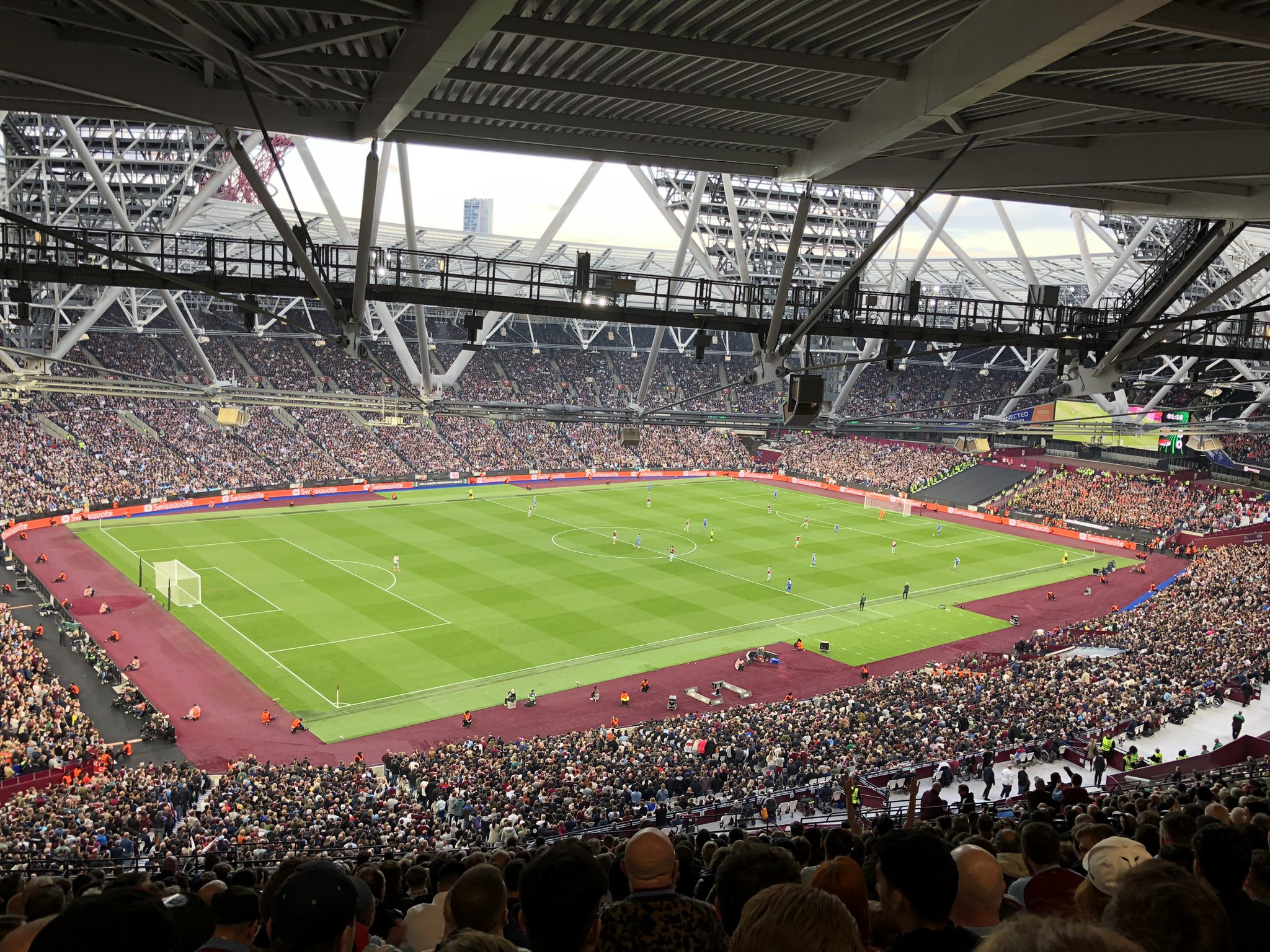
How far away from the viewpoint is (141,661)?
31281mm

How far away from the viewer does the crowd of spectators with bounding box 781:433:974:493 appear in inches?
2879

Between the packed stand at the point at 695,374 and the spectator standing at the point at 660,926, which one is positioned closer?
the spectator standing at the point at 660,926

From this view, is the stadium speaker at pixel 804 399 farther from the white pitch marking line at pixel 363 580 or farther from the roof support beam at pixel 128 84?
the white pitch marking line at pixel 363 580

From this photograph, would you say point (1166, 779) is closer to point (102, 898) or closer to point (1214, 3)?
point (1214, 3)

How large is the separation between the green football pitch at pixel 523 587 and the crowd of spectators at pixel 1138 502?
519 cm

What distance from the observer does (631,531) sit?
182ft

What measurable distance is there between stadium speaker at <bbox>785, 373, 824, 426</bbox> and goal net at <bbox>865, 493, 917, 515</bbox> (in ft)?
156

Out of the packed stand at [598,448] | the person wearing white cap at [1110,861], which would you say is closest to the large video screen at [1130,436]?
the packed stand at [598,448]

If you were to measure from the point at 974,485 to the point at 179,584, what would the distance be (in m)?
51.5

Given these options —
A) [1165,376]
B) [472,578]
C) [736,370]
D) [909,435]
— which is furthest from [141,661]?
[736,370]

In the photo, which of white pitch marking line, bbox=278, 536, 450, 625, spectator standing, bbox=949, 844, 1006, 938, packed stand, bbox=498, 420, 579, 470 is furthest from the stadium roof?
packed stand, bbox=498, 420, 579, 470

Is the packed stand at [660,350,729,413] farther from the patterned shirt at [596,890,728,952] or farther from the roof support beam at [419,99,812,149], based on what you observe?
the patterned shirt at [596,890,728,952]

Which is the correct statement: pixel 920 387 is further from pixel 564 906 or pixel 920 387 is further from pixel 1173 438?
pixel 564 906

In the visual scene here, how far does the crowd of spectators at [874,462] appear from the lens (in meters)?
73.1
